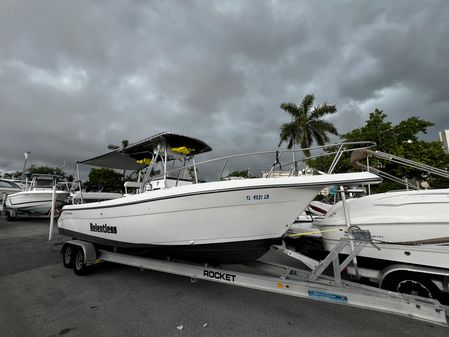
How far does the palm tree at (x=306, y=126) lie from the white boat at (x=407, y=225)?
16227 mm

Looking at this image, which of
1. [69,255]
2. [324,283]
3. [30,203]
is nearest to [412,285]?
[324,283]

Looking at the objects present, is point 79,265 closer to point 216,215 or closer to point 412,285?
point 216,215

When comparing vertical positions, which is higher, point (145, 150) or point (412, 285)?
point (145, 150)

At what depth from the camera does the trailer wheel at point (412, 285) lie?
117 inches

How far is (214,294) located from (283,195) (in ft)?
6.33

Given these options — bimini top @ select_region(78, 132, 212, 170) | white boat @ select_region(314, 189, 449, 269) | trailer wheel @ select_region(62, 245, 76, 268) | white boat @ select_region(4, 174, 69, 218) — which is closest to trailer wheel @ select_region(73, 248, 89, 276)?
trailer wheel @ select_region(62, 245, 76, 268)

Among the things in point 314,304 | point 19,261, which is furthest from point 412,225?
point 19,261

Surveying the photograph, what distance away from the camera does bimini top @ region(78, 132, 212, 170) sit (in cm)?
460

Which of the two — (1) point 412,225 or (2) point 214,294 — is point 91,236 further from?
(1) point 412,225

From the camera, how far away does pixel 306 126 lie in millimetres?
20078

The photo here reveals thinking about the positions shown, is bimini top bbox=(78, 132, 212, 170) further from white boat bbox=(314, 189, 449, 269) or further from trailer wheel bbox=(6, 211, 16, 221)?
trailer wheel bbox=(6, 211, 16, 221)

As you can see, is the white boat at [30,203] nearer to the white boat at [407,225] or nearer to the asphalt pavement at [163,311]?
the asphalt pavement at [163,311]

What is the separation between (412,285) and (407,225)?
0.74 meters

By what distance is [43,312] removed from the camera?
303 cm
